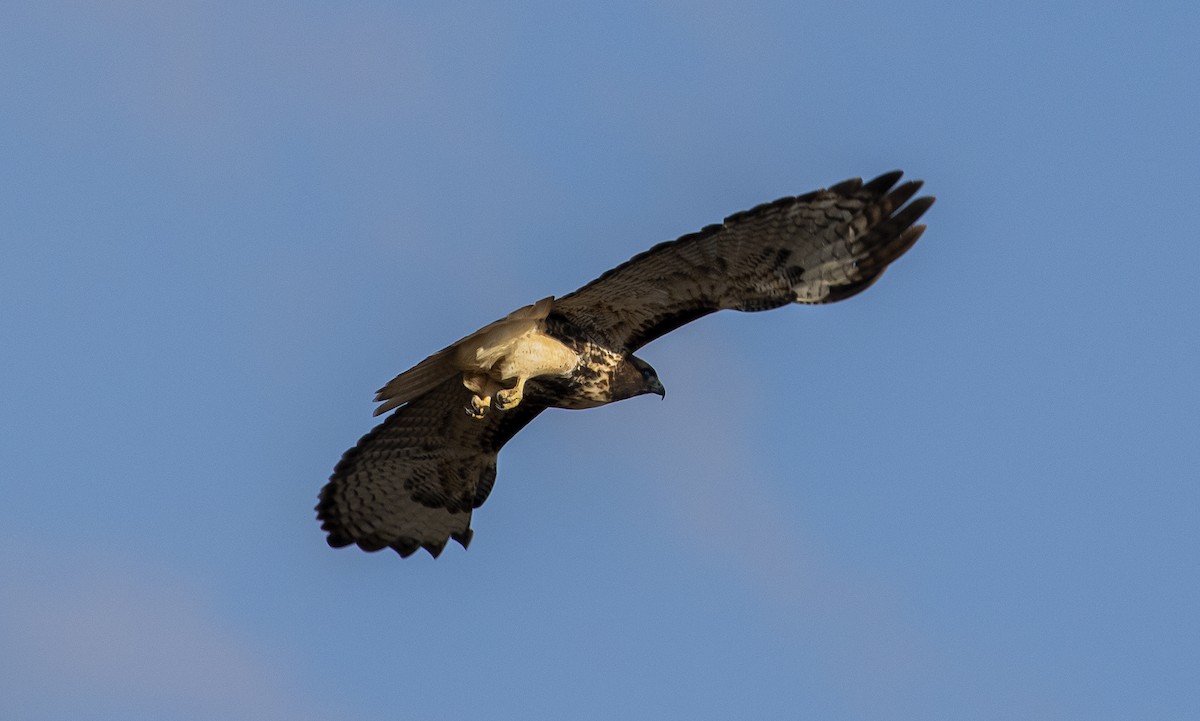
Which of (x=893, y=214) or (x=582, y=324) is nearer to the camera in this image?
(x=893, y=214)

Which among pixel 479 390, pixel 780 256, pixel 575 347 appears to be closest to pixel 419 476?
pixel 479 390

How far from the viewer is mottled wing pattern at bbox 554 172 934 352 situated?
39.9ft

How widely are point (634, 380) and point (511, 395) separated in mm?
967

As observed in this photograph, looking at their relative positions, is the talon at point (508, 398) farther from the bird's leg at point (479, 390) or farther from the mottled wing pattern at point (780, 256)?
the mottled wing pattern at point (780, 256)

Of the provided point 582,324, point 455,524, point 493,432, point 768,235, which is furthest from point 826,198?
point 455,524

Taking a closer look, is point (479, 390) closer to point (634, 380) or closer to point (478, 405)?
point (478, 405)

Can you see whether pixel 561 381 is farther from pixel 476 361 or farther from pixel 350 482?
pixel 350 482

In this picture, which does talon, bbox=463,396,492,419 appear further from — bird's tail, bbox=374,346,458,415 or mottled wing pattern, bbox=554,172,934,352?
mottled wing pattern, bbox=554,172,934,352

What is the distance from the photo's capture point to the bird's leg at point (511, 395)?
A: 13078 mm

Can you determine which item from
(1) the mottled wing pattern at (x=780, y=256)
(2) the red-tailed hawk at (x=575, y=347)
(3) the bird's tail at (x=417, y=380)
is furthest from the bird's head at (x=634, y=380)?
(3) the bird's tail at (x=417, y=380)

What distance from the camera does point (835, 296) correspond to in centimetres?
1249

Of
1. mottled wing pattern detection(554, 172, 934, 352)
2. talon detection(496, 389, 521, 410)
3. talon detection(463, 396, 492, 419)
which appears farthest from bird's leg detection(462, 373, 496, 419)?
mottled wing pattern detection(554, 172, 934, 352)

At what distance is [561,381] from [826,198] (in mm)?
2488

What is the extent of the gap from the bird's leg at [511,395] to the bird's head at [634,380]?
0.73m
